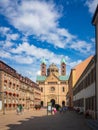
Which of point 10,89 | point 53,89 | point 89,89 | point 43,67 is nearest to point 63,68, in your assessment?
point 43,67

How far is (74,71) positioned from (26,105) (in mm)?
22464

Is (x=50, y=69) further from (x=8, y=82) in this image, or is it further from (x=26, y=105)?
(x=8, y=82)

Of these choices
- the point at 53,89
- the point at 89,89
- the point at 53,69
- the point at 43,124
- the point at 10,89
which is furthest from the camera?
the point at 53,69

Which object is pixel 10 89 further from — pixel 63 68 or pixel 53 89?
pixel 63 68

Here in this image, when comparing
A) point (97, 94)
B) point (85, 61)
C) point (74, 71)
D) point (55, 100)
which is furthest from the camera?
point (55, 100)

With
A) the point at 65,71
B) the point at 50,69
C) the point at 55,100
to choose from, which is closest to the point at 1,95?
the point at 55,100

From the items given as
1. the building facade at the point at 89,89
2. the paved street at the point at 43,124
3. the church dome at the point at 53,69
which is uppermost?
the church dome at the point at 53,69

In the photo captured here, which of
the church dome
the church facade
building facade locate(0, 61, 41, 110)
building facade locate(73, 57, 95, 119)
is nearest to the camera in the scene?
building facade locate(73, 57, 95, 119)

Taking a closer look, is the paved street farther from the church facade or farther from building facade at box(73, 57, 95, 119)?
the church facade

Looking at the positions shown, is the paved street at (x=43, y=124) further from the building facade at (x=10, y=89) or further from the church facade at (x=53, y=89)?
the church facade at (x=53, y=89)

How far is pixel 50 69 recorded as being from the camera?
183 metres

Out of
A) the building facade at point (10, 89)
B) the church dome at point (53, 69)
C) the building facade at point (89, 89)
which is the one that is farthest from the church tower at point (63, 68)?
the building facade at point (89, 89)

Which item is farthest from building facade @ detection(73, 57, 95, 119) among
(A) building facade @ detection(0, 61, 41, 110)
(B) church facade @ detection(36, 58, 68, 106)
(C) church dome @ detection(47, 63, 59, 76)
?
(C) church dome @ detection(47, 63, 59, 76)

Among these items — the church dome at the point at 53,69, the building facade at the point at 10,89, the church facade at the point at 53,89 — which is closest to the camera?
the building facade at the point at 10,89
